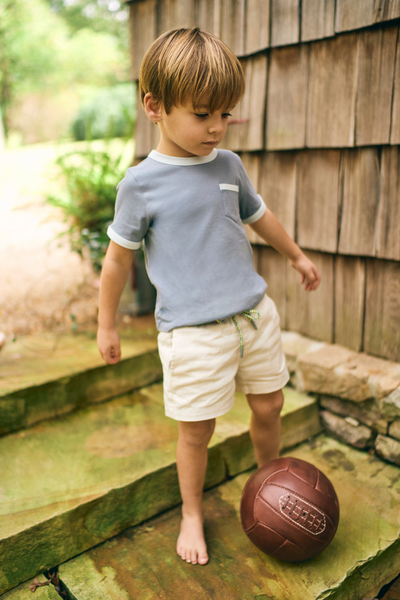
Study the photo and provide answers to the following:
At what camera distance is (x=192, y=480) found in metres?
1.62

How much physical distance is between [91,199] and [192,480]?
1.98 metres

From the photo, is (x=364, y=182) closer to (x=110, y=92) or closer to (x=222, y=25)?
(x=222, y=25)

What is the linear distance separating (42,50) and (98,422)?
1831 cm

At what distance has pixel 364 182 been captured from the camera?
201 cm

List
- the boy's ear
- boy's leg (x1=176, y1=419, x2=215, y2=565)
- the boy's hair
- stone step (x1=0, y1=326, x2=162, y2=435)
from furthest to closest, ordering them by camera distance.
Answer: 1. stone step (x1=0, y1=326, x2=162, y2=435)
2. boy's leg (x1=176, y1=419, x2=215, y2=565)
3. the boy's ear
4. the boy's hair

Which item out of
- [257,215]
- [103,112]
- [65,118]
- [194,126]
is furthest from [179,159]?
[65,118]

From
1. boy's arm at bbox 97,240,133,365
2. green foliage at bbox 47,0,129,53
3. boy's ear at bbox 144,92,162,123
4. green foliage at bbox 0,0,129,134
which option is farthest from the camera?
green foliage at bbox 47,0,129,53

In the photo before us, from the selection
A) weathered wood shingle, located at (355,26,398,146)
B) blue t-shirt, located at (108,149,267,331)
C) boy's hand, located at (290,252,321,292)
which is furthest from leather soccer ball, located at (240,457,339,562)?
weathered wood shingle, located at (355,26,398,146)

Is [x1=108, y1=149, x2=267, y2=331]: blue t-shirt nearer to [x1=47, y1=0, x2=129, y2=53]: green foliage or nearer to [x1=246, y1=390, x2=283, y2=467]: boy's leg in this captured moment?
[x1=246, y1=390, x2=283, y2=467]: boy's leg

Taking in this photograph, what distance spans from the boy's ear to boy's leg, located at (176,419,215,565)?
3.07 ft

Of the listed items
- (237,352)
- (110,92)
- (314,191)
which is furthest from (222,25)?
(110,92)

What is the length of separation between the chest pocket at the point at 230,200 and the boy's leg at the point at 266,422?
619mm

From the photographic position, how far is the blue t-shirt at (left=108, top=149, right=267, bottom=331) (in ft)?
4.58

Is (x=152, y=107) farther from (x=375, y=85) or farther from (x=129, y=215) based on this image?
(x=375, y=85)
